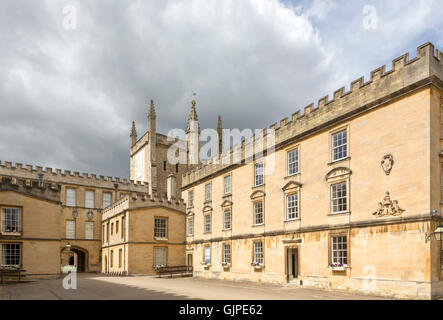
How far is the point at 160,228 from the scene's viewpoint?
121 feet

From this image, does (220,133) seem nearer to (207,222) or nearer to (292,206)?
(207,222)

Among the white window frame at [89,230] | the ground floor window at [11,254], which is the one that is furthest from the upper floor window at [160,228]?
the white window frame at [89,230]

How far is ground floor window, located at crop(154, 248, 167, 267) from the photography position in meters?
36.2

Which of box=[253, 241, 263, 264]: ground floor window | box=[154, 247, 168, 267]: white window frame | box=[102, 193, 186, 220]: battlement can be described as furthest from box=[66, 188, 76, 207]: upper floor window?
box=[253, 241, 263, 264]: ground floor window

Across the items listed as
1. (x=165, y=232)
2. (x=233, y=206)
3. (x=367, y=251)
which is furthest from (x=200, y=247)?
(x=367, y=251)

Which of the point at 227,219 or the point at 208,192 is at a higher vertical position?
the point at 208,192

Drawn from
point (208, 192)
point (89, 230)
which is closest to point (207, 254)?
point (208, 192)

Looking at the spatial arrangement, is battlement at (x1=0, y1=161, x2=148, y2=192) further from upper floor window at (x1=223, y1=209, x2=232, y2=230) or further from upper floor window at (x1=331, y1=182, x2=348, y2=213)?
upper floor window at (x1=331, y1=182, x2=348, y2=213)

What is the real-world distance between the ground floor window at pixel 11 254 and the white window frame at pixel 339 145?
71.9 feet

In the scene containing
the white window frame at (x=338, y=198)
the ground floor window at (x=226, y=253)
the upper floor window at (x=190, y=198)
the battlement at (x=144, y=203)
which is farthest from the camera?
the upper floor window at (x=190, y=198)

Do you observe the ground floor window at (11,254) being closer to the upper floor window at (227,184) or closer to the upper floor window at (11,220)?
the upper floor window at (11,220)

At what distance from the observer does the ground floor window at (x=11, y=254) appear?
86.5ft

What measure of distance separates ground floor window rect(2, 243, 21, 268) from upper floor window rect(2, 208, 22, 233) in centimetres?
105

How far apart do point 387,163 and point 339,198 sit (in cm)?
344
